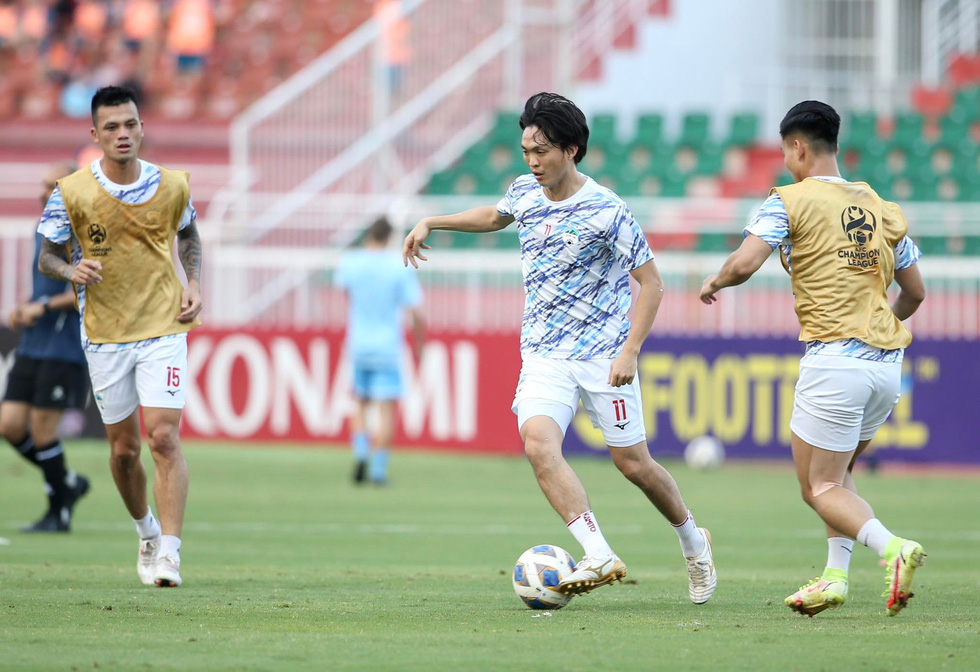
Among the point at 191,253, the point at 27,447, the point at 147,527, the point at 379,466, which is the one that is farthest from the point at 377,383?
the point at 147,527

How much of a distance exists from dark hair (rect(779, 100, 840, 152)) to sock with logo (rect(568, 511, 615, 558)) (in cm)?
187

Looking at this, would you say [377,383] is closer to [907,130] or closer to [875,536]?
[875,536]

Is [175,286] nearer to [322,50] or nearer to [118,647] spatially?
[118,647]

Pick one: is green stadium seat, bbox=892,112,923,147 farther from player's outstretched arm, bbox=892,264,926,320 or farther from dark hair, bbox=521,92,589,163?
dark hair, bbox=521,92,589,163

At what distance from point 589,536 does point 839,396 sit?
1.23 m

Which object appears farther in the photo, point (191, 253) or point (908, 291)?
point (191, 253)

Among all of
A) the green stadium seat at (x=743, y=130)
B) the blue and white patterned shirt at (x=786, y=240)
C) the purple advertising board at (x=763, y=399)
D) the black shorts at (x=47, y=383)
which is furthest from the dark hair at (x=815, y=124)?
the green stadium seat at (x=743, y=130)

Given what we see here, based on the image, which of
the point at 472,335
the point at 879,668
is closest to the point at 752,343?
the point at 472,335

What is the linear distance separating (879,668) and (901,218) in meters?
2.34

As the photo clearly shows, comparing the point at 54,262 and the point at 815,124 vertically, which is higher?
the point at 815,124

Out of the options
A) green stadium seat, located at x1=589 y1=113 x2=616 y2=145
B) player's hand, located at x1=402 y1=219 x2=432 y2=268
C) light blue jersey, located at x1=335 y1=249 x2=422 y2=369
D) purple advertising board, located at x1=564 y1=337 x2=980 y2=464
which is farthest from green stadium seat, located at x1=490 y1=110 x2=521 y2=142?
player's hand, located at x1=402 y1=219 x2=432 y2=268

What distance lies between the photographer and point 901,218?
7.01 m

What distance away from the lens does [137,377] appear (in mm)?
7934

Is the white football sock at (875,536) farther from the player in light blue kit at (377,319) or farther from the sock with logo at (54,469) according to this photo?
the player in light blue kit at (377,319)
